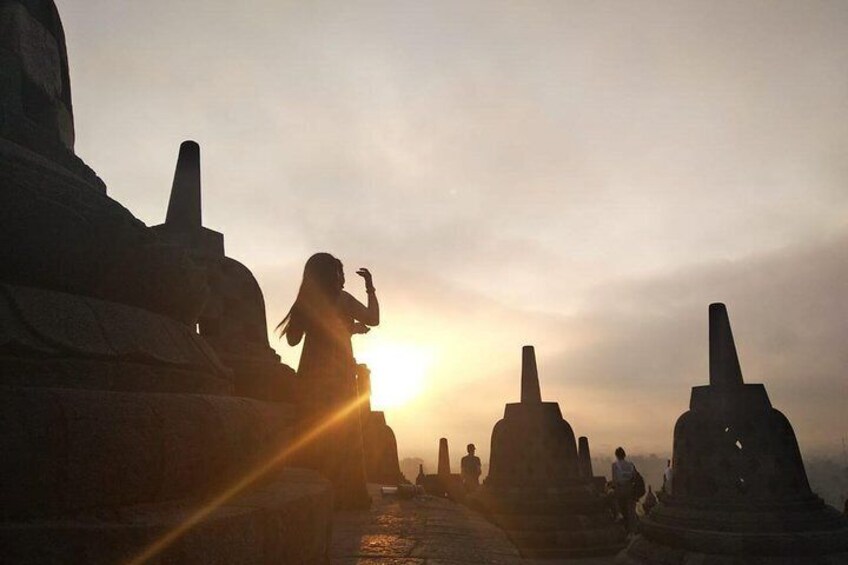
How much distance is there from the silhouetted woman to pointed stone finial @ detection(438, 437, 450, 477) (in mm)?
10712

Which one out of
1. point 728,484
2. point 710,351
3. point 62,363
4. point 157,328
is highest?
point 710,351

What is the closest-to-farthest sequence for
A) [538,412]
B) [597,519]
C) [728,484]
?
[728,484] < [597,519] < [538,412]

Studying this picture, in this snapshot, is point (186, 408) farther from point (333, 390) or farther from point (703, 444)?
point (703, 444)

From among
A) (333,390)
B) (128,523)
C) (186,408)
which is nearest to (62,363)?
(186,408)

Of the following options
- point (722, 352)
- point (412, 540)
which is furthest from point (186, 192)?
point (722, 352)

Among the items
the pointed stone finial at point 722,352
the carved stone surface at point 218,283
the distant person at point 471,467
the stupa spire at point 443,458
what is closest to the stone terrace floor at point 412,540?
the carved stone surface at point 218,283

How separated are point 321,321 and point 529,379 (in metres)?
9.49

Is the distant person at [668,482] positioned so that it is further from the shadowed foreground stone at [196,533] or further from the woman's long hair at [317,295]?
the shadowed foreground stone at [196,533]

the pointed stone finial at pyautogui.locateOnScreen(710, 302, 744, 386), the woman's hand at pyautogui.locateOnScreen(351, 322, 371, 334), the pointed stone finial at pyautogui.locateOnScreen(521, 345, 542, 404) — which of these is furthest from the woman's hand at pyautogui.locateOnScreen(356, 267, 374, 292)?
the pointed stone finial at pyautogui.locateOnScreen(521, 345, 542, 404)

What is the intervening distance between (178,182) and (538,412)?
9164 mm

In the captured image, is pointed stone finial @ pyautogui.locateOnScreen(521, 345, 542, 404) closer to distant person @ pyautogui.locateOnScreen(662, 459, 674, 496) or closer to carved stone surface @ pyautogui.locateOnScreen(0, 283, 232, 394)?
distant person @ pyautogui.locateOnScreen(662, 459, 674, 496)

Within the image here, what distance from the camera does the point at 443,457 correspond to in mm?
16031

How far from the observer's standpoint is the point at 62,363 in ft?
6.56

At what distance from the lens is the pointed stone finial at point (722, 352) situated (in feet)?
28.0
